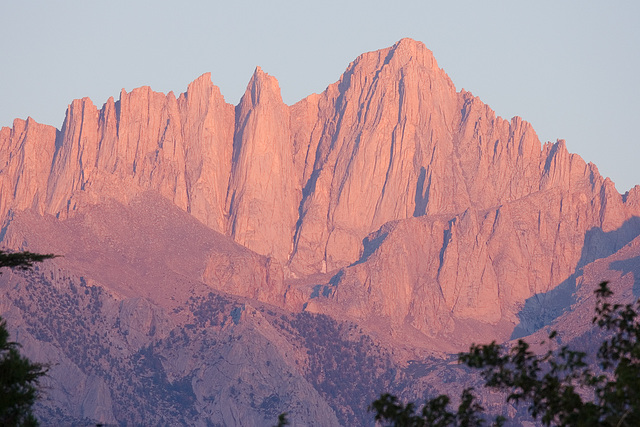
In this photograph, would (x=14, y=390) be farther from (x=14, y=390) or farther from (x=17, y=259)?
(x=17, y=259)

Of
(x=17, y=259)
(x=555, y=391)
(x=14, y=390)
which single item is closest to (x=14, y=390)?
(x=14, y=390)

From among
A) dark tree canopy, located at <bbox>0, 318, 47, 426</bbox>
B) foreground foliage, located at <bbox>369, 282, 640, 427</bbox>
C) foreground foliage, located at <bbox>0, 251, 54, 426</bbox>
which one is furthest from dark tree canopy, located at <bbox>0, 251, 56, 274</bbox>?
foreground foliage, located at <bbox>369, 282, 640, 427</bbox>

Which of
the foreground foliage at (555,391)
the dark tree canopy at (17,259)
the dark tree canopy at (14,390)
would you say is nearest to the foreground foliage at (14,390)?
the dark tree canopy at (14,390)

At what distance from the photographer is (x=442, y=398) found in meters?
54.9

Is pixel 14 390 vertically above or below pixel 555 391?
above

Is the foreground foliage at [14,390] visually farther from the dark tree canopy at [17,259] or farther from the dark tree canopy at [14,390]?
the dark tree canopy at [17,259]

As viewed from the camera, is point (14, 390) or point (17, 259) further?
point (17, 259)

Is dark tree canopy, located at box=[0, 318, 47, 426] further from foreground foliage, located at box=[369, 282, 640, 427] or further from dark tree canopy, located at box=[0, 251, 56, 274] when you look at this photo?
foreground foliage, located at box=[369, 282, 640, 427]

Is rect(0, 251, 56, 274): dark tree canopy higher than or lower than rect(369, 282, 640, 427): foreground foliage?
higher

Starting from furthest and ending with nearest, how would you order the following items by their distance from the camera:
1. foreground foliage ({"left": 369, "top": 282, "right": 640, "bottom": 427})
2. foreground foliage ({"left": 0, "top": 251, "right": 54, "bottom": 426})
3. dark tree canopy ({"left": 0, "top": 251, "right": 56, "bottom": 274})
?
dark tree canopy ({"left": 0, "top": 251, "right": 56, "bottom": 274}) < foreground foliage ({"left": 0, "top": 251, "right": 54, "bottom": 426}) < foreground foliage ({"left": 369, "top": 282, "right": 640, "bottom": 427})

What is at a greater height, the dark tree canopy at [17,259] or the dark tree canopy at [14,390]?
the dark tree canopy at [17,259]

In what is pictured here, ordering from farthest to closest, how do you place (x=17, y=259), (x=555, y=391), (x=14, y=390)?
(x=17, y=259) < (x=14, y=390) < (x=555, y=391)

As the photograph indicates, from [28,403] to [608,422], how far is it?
83.5 ft

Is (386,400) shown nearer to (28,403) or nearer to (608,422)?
(608,422)
